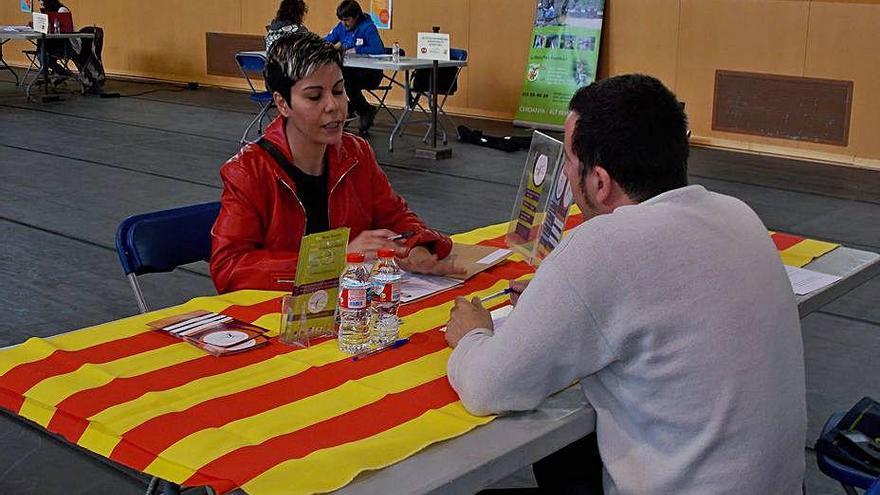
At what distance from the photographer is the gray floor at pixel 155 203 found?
12.7 feet

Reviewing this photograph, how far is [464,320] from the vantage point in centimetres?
210

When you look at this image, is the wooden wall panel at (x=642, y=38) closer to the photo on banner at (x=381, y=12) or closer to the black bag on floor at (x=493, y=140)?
the black bag on floor at (x=493, y=140)

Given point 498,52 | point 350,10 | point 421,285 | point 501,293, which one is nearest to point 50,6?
point 350,10

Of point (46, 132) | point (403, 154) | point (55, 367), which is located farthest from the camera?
point (46, 132)

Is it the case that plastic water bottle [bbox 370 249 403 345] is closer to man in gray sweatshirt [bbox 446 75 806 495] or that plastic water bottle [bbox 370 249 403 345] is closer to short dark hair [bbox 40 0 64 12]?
man in gray sweatshirt [bbox 446 75 806 495]

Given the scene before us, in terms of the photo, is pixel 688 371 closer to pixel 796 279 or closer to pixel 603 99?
pixel 603 99

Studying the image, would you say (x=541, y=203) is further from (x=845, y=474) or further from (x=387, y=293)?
(x=845, y=474)

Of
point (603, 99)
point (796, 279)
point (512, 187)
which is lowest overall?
point (512, 187)

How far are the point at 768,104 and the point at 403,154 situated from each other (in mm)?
3002

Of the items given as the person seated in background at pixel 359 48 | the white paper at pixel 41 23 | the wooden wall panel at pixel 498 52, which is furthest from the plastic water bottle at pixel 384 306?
the white paper at pixel 41 23

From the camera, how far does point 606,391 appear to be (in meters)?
1.78

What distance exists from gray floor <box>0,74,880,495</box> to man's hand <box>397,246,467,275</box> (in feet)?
2.84

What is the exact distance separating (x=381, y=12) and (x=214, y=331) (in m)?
9.66

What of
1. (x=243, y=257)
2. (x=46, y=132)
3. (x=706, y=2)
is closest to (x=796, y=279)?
(x=243, y=257)
